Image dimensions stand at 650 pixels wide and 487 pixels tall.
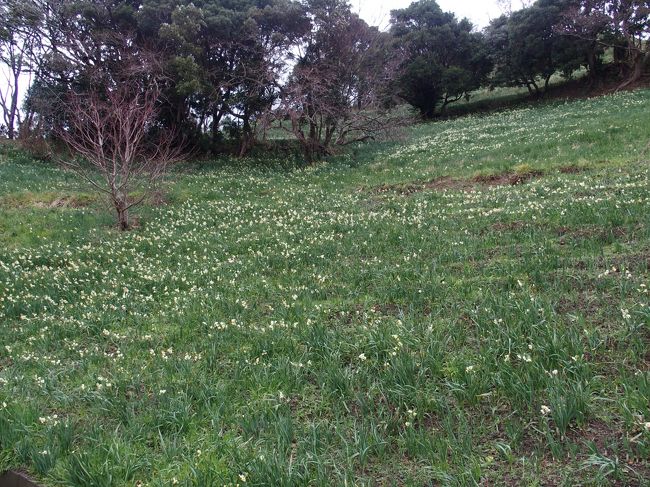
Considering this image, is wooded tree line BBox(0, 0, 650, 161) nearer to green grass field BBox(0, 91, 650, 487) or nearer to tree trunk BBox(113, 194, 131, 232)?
tree trunk BBox(113, 194, 131, 232)

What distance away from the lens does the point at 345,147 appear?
2491 centimetres

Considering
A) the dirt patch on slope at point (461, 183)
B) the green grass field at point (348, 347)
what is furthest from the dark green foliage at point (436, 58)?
the green grass field at point (348, 347)

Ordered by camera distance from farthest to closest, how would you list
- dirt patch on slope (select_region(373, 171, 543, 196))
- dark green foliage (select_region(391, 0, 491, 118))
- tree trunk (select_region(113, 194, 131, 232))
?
1. dark green foliage (select_region(391, 0, 491, 118))
2. dirt patch on slope (select_region(373, 171, 543, 196))
3. tree trunk (select_region(113, 194, 131, 232))

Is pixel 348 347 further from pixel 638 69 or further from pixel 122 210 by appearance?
pixel 638 69

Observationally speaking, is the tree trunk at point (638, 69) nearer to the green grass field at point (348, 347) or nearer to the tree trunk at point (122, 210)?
the green grass field at point (348, 347)

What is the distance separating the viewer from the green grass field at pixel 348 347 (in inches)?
127

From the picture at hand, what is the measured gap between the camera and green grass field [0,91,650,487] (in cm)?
322

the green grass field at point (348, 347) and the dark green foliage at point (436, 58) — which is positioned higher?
the dark green foliage at point (436, 58)

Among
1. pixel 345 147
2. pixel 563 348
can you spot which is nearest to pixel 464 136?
pixel 345 147

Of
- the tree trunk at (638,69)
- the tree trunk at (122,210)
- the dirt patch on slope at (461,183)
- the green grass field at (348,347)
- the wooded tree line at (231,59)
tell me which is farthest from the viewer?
the tree trunk at (638,69)

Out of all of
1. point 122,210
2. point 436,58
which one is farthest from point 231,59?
point 436,58

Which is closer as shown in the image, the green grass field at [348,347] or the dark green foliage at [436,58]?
the green grass field at [348,347]

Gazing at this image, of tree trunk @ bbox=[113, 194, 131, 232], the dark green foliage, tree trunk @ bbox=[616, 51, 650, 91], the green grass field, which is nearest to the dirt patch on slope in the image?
the green grass field

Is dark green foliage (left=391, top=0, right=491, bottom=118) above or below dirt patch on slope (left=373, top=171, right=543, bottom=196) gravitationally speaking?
above
